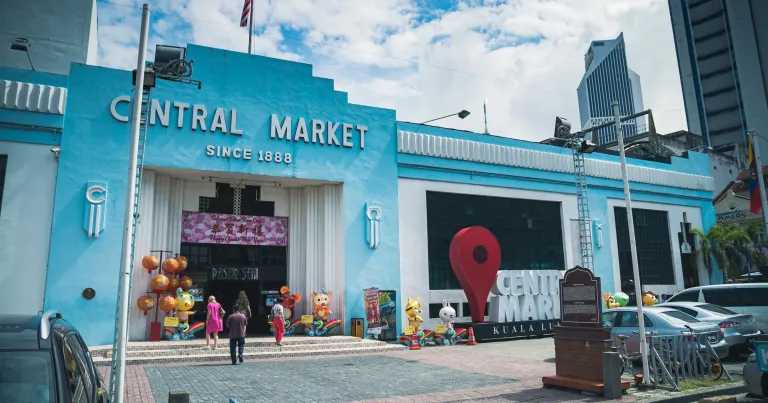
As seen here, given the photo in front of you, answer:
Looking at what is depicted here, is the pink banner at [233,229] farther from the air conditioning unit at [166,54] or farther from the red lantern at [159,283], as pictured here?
the air conditioning unit at [166,54]

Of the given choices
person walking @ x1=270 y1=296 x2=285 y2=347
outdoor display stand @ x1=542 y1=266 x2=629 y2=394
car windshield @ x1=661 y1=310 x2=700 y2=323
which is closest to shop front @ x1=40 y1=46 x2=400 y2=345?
person walking @ x1=270 y1=296 x2=285 y2=347

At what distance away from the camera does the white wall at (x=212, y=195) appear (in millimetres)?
18719

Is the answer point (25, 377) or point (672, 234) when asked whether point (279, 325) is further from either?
point (672, 234)

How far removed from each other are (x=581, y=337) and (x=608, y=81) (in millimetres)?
157875

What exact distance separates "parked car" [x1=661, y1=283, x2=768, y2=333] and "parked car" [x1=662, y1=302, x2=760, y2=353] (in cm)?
172

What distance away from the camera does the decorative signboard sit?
9.48 metres

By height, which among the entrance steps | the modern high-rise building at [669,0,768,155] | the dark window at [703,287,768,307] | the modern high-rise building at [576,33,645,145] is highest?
the modern high-rise building at [576,33,645,145]

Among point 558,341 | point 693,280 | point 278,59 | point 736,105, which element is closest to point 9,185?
point 278,59

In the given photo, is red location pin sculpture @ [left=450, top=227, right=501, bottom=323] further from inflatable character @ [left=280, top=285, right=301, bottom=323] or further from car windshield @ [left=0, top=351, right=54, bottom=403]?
car windshield @ [left=0, top=351, right=54, bottom=403]

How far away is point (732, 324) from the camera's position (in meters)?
11.9

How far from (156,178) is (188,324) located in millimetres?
4980

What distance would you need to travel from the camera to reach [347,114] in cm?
1981

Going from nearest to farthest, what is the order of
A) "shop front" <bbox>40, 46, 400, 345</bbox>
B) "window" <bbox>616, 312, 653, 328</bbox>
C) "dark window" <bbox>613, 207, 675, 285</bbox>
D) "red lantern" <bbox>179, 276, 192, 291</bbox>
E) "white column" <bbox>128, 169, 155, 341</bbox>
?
"window" <bbox>616, 312, 653, 328</bbox> → "shop front" <bbox>40, 46, 400, 345</bbox> → "white column" <bbox>128, 169, 155, 341</bbox> → "red lantern" <bbox>179, 276, 192, 291</bbox> → "dark window" <bbox>613, 207, 675, 285</bbox>

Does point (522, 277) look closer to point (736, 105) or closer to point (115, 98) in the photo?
point (115, 98)
